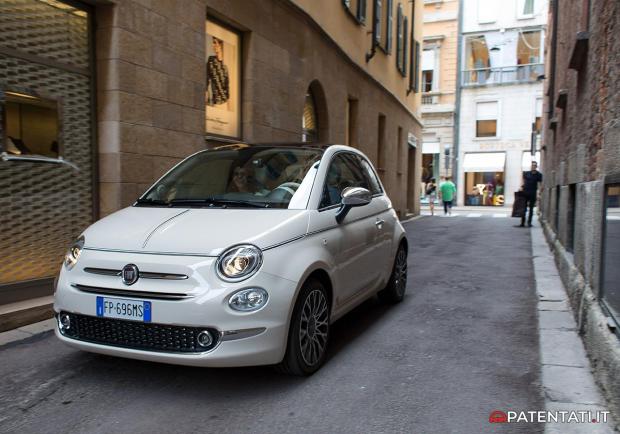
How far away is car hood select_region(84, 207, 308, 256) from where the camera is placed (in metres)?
3.39

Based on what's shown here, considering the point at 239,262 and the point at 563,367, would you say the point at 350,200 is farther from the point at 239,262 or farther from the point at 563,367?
the point at 563,367

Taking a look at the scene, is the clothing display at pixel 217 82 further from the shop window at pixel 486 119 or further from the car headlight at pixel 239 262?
the shop window at pixel 486 119

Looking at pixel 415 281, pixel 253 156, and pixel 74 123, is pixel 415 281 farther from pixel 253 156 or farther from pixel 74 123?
pixel 74 123

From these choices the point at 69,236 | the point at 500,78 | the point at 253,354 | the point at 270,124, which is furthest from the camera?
the point at 500,78

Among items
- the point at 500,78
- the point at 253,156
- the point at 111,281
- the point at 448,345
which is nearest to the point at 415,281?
the point at 448,345

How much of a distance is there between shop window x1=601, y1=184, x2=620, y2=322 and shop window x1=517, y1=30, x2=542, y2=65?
1248 inches

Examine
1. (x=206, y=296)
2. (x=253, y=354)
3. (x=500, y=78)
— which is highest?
(x=500, y=78)

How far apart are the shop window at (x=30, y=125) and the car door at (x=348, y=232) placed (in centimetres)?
328

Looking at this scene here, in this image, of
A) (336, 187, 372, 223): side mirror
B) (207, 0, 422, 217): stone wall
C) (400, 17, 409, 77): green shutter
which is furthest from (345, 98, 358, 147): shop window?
(336, 187, 372, 223): side mirror

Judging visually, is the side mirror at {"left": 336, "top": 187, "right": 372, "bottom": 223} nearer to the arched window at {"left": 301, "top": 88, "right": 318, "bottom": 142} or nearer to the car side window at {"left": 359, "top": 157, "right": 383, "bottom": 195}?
the car side window at {"left": 359, "top": 157, "right": 383, "bottom": 195}

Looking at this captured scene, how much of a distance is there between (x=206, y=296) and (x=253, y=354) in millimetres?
458

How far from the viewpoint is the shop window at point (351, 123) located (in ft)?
49.6

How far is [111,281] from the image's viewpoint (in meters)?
3.38

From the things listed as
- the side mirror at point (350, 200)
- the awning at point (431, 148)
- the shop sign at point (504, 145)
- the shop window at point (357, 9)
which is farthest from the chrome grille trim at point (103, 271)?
the awning at point (431, 148)
